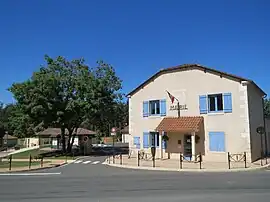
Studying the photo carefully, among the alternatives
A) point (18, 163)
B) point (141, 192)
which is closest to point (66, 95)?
point (18, 163)

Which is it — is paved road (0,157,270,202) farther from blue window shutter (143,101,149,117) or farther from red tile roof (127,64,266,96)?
blue window shutter (143,101,149,117)

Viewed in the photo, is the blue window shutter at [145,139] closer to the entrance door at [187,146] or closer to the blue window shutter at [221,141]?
the entrance door at [187,146]

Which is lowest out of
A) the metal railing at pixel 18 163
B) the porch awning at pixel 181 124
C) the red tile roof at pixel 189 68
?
the metal railing at pixel 18 163

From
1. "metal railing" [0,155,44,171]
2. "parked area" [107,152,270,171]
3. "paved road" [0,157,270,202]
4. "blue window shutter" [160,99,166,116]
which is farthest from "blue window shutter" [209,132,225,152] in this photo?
"metal railing" [0,155,44,171]

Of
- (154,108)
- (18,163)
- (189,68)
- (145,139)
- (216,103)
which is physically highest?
(189,68)

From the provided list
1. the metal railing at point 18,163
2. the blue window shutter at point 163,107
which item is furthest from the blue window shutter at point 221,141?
the metal railing at point 18,163

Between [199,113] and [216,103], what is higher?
[216,103]

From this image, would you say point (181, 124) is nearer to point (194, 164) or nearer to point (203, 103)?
point (203, 103)

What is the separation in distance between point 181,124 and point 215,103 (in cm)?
329

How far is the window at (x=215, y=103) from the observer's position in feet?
86.6

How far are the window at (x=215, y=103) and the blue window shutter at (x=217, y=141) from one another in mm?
1999

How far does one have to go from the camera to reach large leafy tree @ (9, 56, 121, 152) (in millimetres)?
34031

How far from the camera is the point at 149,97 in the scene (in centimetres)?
3041

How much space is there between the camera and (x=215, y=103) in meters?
26.7
